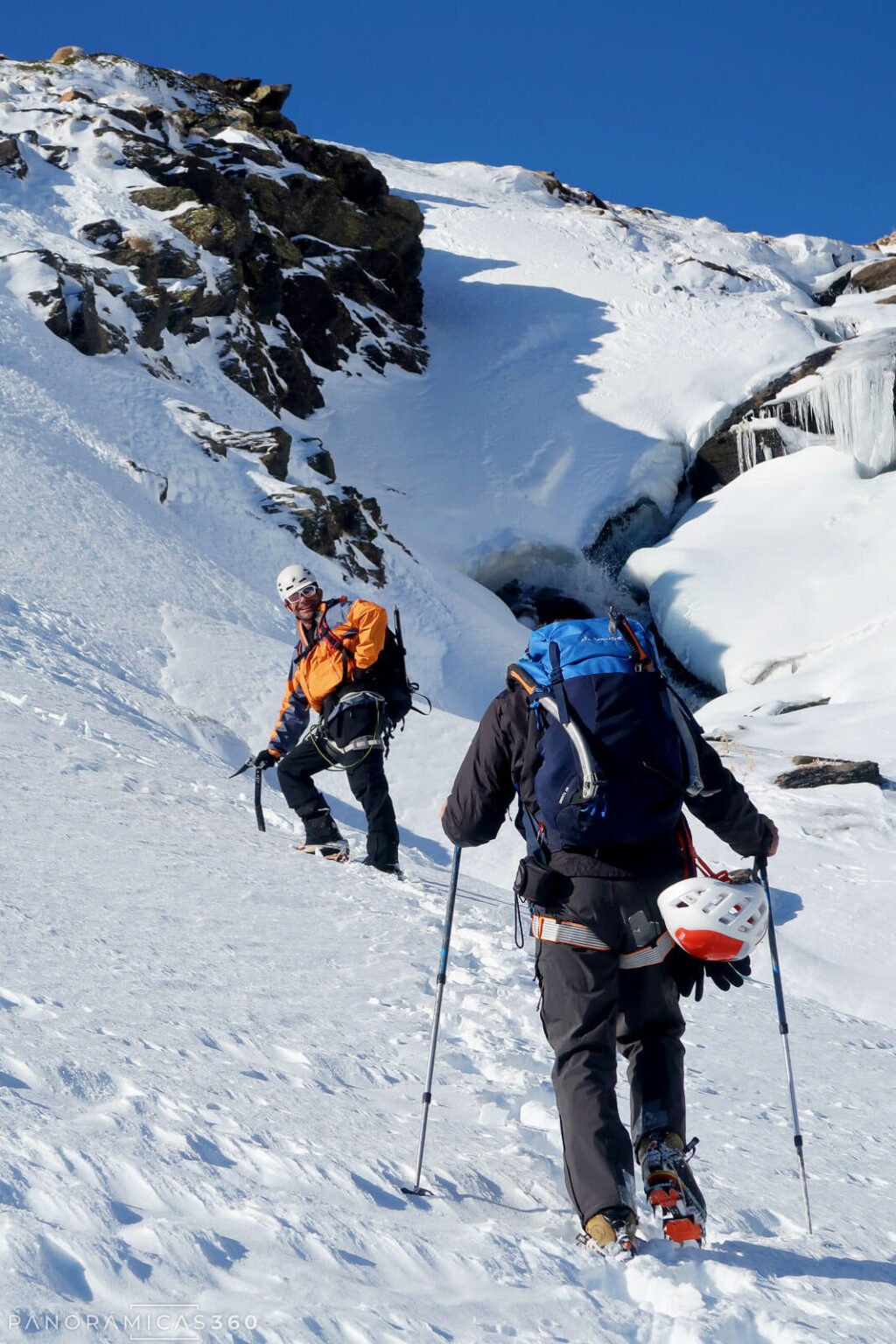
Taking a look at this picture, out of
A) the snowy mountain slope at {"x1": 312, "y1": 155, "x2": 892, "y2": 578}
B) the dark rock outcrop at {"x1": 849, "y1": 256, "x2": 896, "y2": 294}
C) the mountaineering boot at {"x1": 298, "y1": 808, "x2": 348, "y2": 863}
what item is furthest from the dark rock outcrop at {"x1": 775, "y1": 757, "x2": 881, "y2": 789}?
the dark rock outcrop at {"x1": 849, "y1": 256, "x2": 896, "y2": 294}

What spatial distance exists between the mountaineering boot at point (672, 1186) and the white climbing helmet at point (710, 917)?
452 millimetres

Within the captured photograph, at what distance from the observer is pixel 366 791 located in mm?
6465

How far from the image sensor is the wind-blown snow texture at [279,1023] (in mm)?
2119

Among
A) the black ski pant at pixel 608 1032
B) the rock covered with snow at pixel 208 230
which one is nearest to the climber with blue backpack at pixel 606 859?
the black ski pant at pixel 608 1032

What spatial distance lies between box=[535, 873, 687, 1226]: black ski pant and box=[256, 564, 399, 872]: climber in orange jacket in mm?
Result: 3516

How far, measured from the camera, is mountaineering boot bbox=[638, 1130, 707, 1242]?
8.28 ft

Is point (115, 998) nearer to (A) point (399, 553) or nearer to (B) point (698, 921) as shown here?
(B) point (698, 921)

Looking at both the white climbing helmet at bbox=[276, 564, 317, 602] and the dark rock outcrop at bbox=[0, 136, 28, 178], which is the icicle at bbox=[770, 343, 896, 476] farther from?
the white climbing helmet at bbox=[276, 564, 317, 602]

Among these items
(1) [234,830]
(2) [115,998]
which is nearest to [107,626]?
(1) [234,830]

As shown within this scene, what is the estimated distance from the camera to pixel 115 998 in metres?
3.48

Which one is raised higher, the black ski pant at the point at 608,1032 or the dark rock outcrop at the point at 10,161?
the dark rock outcrop at the point at 10,161

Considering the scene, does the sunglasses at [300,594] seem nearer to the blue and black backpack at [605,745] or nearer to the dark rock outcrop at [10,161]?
the blue and black backpack at [605,745]

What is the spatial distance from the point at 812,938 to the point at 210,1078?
627 cm

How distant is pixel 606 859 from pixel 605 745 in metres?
0.30
